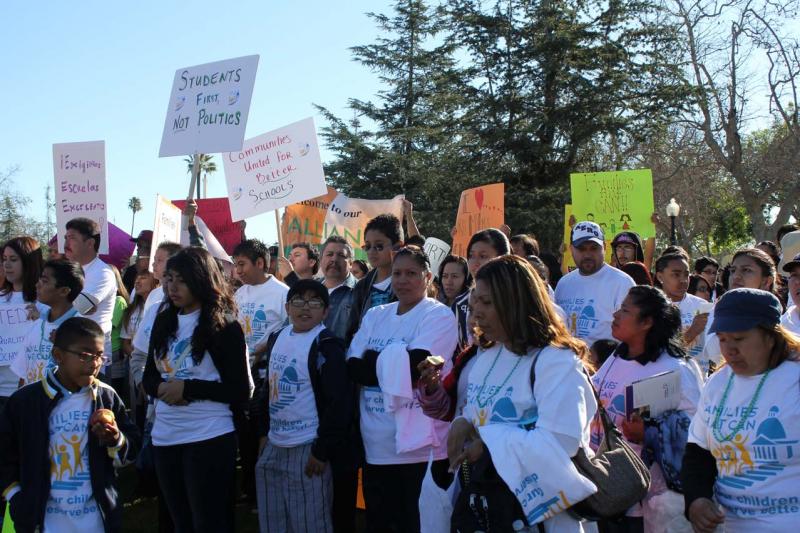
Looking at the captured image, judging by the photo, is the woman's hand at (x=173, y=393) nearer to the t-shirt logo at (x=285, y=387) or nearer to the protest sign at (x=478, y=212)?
the t-shirt logo at (x=285, y=387)

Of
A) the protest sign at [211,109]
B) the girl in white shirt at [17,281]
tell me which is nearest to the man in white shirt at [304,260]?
the protest sign at [211,109]

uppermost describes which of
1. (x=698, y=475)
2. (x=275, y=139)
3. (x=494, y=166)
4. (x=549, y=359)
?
(x=494, y=166)

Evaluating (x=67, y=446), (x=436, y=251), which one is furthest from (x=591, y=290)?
(x=67, y=446)

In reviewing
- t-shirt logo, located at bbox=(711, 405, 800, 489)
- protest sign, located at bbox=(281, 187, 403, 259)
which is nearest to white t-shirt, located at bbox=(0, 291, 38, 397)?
protest sign, located at bbox=(281, 187, 403, 259)

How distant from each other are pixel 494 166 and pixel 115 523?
25.5 m

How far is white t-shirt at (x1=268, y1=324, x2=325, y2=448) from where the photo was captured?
15.3 ft

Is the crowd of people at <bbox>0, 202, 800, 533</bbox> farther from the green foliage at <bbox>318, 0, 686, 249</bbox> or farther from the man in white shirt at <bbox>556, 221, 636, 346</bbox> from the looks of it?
the green foliage at <bbox>318, 0, 686, 249</bbox>

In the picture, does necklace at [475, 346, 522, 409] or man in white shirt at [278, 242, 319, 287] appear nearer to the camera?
necklace at [475, 346, 522, 409]

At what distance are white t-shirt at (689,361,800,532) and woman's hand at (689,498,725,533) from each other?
0.10 meters

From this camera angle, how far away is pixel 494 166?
→ 93.5ft

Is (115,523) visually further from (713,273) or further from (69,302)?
(713,273)

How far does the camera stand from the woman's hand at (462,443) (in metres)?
2.83

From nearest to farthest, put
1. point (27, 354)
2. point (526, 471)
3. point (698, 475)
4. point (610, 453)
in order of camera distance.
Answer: point (526, 471) < point (610, 453) < point (698, 475) < point (27, 354)

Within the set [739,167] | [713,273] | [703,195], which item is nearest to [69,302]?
[713,273]
